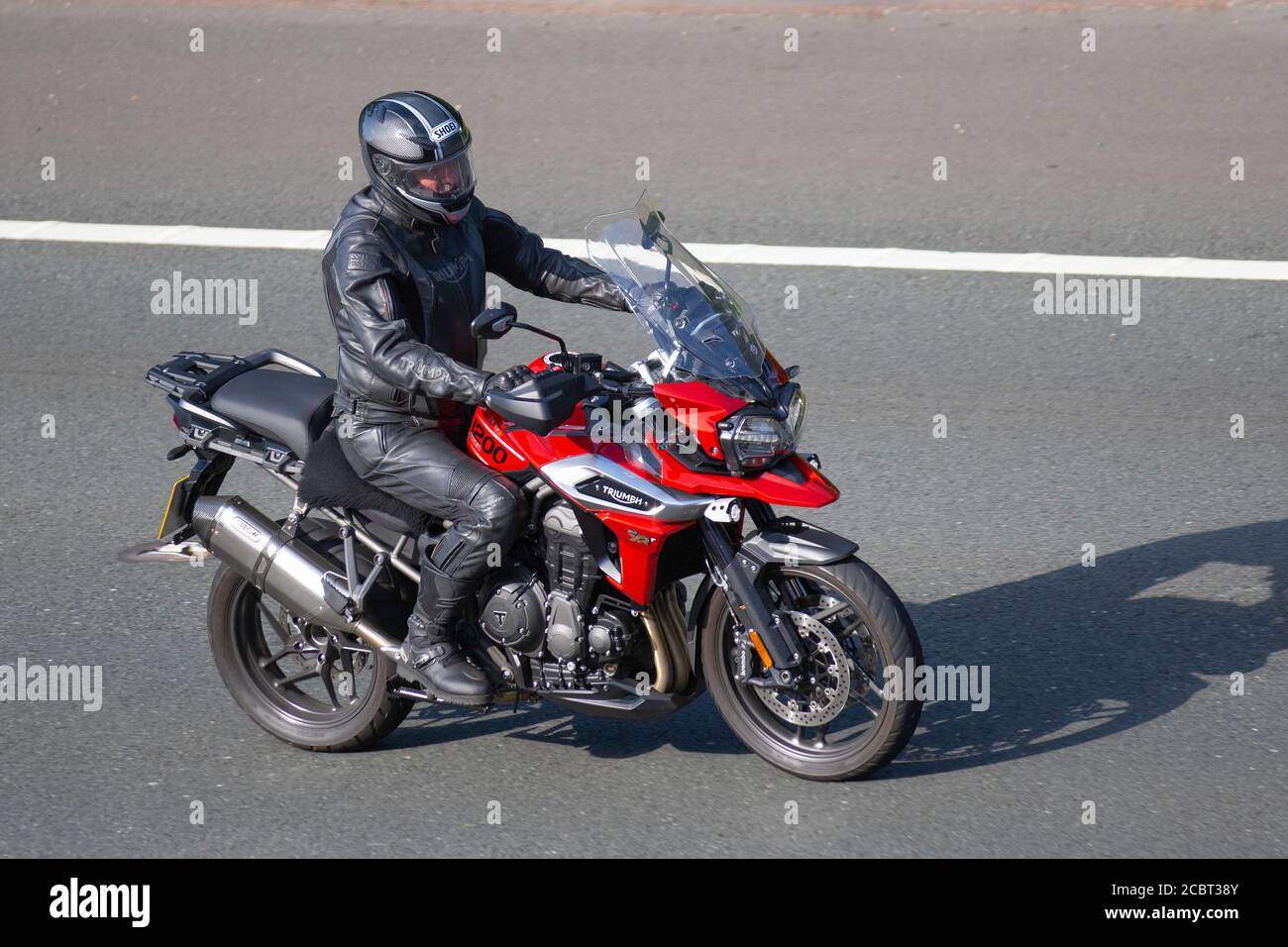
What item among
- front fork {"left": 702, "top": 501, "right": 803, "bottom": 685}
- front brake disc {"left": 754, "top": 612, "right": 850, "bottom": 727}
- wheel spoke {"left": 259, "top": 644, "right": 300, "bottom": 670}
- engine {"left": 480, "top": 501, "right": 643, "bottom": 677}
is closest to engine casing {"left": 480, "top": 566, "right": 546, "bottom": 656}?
engine {"left": 480, "top": 501, "right": 643, "bottom": 677}

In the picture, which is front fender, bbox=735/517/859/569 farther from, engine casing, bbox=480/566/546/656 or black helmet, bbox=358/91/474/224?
black helmet, bbox=358/91/474/224

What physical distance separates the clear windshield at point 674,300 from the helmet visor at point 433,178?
0.40 m

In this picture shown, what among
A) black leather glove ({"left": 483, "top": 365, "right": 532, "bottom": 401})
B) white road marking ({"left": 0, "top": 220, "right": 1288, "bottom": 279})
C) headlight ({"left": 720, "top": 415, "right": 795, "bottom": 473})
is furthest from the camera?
white road marking ({"left": 0, "top": 220, "right": 1288, "bottom": 279})

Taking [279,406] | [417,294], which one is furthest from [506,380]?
[279,406]

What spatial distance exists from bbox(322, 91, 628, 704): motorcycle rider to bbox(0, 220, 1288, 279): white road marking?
12.4ft

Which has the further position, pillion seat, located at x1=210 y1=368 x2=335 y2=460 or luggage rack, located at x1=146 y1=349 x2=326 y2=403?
luggage rack, located at x1=146 y1=349 x2=326 y2=403

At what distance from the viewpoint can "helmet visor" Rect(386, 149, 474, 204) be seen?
187 inches

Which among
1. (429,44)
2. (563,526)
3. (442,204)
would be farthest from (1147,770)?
(429,44)

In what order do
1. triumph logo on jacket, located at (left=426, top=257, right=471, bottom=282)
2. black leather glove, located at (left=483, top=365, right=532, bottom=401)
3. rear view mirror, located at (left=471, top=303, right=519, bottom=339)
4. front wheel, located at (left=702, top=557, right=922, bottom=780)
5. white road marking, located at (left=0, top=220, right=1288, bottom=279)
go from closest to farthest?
rear view mirror, located at (left=471, top=303, right=519, bottom=339) < black leather glove, located at (left=483, top=365, right=532, bottom=401) < front wheel, located at (left=702, top=557, right=922, bottom=780) < triumph logo on jacket, located at (left=426, top=257, right=471, bottom=282) < white road marking, located at (left=0, top=220, right=1288, bottom=279)

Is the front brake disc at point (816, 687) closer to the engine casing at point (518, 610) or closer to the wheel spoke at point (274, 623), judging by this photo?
the engine casing at point (518, 610)

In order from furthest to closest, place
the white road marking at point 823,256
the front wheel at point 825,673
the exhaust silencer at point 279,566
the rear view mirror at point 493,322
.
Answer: the white road marking at point 823,256, the exhaust silencer at point 279,566, the front wheel at point 825,673, the rear view mirror at point 493,322

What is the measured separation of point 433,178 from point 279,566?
1.34 meters

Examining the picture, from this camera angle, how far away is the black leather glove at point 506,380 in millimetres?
4488

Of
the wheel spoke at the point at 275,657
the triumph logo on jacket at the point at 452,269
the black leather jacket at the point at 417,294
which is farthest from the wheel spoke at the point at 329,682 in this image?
the triumph logo on jacket at the point at 452,269
